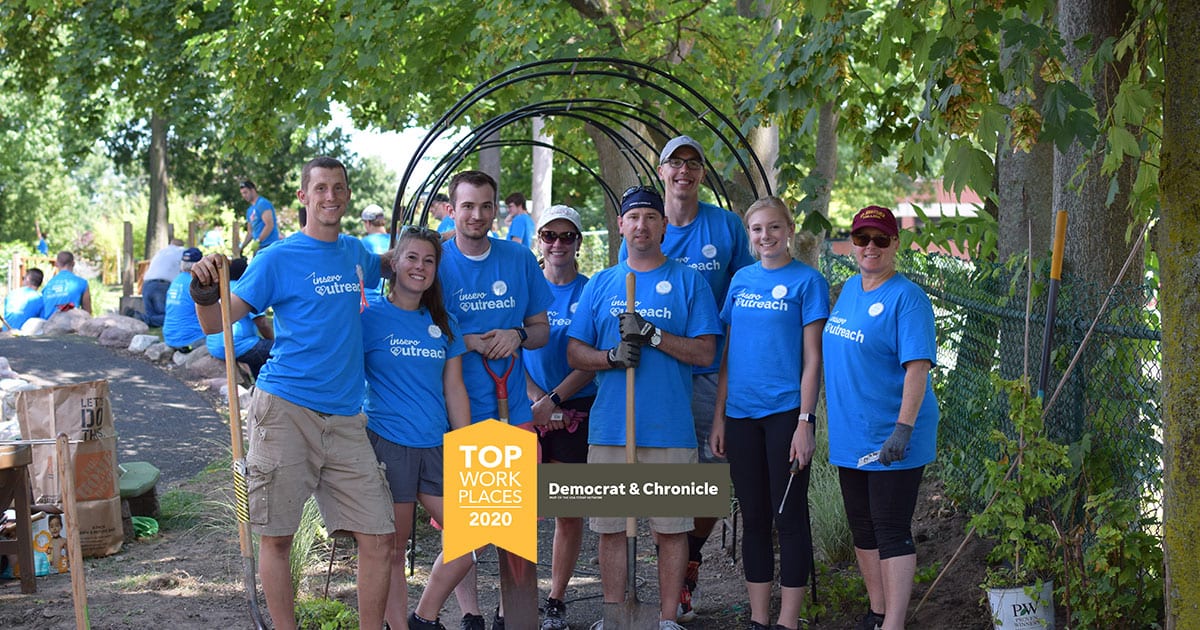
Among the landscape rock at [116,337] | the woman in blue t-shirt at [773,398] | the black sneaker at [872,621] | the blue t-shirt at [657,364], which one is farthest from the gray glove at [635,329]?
the landscape rock at [116,337]

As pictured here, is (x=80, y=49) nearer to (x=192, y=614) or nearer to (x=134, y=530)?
(x=134, y=530)

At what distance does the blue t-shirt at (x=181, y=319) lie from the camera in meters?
9.91

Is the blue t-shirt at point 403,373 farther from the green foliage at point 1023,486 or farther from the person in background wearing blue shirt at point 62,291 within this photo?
the person in background wearing blue shirt at point 62,291

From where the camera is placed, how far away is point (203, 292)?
436 centimetres

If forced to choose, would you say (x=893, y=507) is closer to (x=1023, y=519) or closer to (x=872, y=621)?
(x=1023, y=519)

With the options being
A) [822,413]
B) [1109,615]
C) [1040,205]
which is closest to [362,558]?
[1109,615]

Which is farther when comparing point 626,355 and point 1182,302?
point 626,355

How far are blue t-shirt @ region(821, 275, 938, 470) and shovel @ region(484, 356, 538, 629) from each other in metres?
1.41

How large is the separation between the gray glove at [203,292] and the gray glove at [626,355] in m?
1.62

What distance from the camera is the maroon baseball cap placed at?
4.78 m

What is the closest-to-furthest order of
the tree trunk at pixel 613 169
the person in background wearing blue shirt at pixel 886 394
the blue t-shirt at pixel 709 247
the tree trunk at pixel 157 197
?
1. the person in background wearing blue shirt at pixel 886 394
2. the blue t-shirt at pixel 709 247
3. the tree trunk at pixel 613 169
4. the tree trunk at pixel 157 197

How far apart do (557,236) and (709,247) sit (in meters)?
0.74

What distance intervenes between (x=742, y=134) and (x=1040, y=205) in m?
2.08

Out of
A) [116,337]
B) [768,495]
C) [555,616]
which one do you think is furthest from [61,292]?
[768,495]
